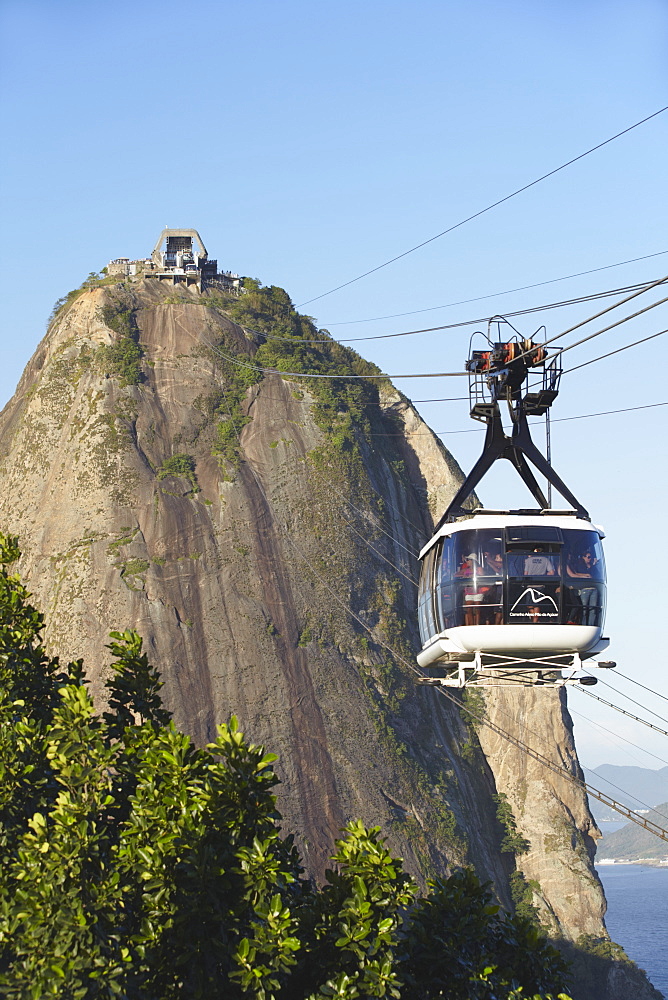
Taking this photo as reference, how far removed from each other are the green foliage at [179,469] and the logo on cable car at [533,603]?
54.6m

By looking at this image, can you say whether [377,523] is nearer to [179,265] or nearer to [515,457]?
[179,265]

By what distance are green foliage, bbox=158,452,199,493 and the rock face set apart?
12 centimetres

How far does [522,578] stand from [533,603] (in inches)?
20.6

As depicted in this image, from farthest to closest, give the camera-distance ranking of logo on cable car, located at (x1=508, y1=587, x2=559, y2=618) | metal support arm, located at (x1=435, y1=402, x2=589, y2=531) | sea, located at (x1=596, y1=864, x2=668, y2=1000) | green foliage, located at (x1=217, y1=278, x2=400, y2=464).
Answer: sea, located at (x1=596, y1=864, x2=668, y2=1000), green foliage, located at (x1=217, y1=278, x2=400, y2=464), metal support arm, located at (x1=435, y1=402, x2=589, y2=531), logo on cable car, located at (x1=508, y1=587, x2=559, y2=618)

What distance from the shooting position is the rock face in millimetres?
66312

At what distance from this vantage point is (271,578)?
71.8 meters

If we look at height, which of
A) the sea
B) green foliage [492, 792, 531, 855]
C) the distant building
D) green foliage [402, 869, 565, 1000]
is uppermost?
the distant building

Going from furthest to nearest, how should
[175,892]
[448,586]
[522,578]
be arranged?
[448,586] < [522,578] < [175,892]

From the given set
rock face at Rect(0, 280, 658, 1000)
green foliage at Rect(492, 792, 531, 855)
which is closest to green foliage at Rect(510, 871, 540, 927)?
rock face at Rect(0, 280, 658, 1000)

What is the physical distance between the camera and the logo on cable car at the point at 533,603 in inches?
838

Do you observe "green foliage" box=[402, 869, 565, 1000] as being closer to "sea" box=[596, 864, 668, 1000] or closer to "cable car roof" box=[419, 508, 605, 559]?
"cable car roof" box=[419, 508, 605, 559]

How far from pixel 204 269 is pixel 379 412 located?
735 inches

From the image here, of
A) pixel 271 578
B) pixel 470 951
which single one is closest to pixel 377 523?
pixel 271 578

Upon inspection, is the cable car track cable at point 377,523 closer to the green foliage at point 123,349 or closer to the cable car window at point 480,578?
the green foliage at point 123,349
